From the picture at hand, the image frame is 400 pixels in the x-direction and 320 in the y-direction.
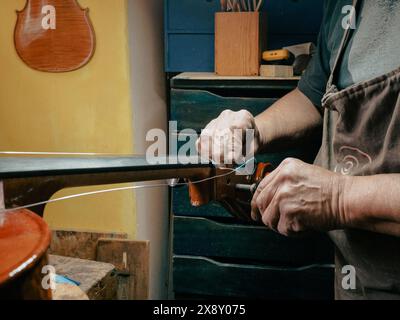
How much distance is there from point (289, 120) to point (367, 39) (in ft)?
1.16

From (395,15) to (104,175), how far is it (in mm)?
716

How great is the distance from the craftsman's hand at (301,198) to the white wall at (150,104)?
899 millimetres

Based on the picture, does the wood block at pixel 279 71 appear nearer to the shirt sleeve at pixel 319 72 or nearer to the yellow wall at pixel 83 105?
the shirt sleeve at pixel 319 72

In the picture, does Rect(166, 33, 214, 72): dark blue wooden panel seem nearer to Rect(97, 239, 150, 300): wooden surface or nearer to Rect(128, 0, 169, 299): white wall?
Rect(128, 0, 169, 299): white wall

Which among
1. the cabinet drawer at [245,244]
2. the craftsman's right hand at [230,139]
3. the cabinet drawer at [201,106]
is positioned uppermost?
the cabinet drawer at [201,106]

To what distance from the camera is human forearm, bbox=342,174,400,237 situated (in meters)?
0.81

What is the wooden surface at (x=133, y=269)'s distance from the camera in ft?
5.68

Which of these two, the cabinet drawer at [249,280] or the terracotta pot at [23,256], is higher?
the terracotta pot at [23,256]

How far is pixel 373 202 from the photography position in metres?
0.83

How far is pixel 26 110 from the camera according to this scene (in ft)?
5.78

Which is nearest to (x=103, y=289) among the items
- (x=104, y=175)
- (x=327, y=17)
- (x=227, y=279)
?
(x=227, y=279)

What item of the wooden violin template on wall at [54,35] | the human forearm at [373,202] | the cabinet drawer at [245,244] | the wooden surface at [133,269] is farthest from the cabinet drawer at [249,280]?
the wooden violin template on wall at [54,35]

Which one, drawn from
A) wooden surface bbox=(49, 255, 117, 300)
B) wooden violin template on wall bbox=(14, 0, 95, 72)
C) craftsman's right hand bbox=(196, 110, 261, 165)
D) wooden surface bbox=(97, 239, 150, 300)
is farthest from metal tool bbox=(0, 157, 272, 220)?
wooden violin template on wall bbox=(14, 0, 95, 72)

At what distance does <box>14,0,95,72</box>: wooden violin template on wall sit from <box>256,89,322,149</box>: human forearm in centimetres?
82
